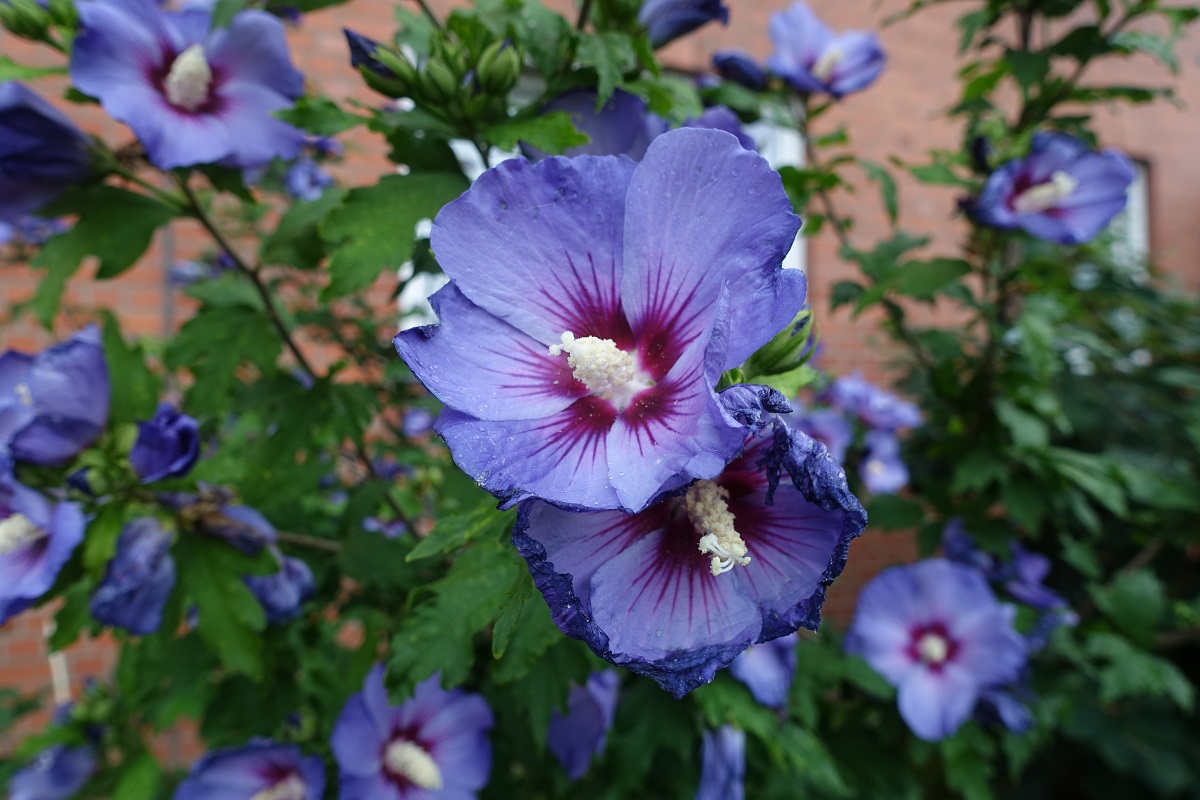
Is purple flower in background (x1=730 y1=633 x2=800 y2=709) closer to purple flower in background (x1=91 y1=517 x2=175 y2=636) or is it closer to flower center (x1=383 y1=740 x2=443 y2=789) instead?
flower center (x1=383 y1=740 x2=443 y2=789)

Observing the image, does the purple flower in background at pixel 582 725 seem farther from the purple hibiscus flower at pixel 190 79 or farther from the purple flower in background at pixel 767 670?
the purple hibiscus flower at pixel 190 79

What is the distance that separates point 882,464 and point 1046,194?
4.25 ft

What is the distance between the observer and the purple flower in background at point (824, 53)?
1714mm

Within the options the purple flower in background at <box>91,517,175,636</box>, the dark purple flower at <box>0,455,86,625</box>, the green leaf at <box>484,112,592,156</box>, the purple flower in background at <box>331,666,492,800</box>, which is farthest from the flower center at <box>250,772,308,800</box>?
the green leaf at <box>484,112,592,156</box>

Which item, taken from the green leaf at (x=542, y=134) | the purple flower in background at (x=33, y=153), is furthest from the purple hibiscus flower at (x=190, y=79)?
the green leaf at (x=542, y=134)

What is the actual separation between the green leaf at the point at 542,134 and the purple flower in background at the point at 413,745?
2.39 feet

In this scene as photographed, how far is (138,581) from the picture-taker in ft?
3.35

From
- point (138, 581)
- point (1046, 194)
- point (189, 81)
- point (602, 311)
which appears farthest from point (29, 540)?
point (1046, 194)

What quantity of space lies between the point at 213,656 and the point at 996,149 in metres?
1.86

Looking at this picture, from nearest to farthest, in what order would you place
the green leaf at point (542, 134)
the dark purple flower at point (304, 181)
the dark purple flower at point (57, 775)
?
the green leaf at point (542, 134) < the dark purple flower at point (57, 775) < the dark purple flower at point (304, 181)

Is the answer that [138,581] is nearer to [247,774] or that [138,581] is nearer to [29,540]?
[29,540]

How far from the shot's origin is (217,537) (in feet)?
3.57

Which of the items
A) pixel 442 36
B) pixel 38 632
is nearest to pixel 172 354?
pixel 442 36

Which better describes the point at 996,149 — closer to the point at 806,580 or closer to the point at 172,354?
the point at 806,580
